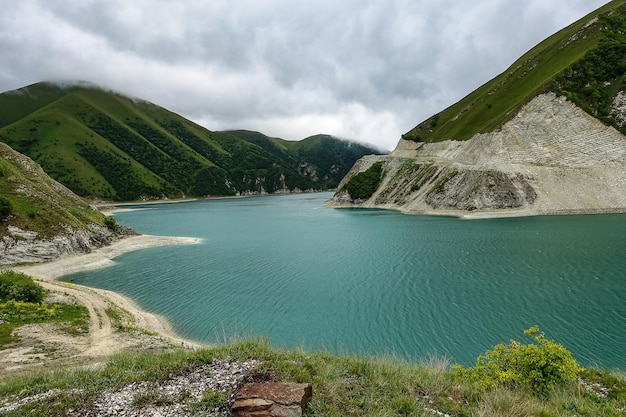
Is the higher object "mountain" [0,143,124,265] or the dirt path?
"mountain" [0,143,124,265]

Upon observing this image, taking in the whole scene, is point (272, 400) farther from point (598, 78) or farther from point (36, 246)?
point (598, 78)

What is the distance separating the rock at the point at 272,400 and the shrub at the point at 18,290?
27029 mm

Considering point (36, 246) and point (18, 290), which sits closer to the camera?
point (18, 290)

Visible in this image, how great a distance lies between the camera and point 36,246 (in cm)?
4912

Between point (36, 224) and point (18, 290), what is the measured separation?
29.5 meters

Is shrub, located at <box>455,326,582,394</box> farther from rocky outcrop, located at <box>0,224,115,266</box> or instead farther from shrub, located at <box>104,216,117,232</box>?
shrub, located at <box>104,216,117,232</box>

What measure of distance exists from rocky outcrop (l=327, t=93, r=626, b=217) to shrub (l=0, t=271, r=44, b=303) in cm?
8779

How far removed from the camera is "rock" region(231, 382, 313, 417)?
8.36 metres

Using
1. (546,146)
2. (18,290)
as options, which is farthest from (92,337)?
(546,146)

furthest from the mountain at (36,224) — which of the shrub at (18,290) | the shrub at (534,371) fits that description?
the shrub at (534,371)

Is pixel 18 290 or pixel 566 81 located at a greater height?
pixel 566 81

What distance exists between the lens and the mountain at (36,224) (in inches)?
1881

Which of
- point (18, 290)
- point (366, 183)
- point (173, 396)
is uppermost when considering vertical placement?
point (366, 183)

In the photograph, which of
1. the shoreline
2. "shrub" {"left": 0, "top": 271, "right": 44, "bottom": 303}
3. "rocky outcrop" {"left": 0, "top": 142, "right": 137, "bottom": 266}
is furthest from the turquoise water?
"shrub" {"left": 0, "top": 271, "right": 44, "bottom": 303}
